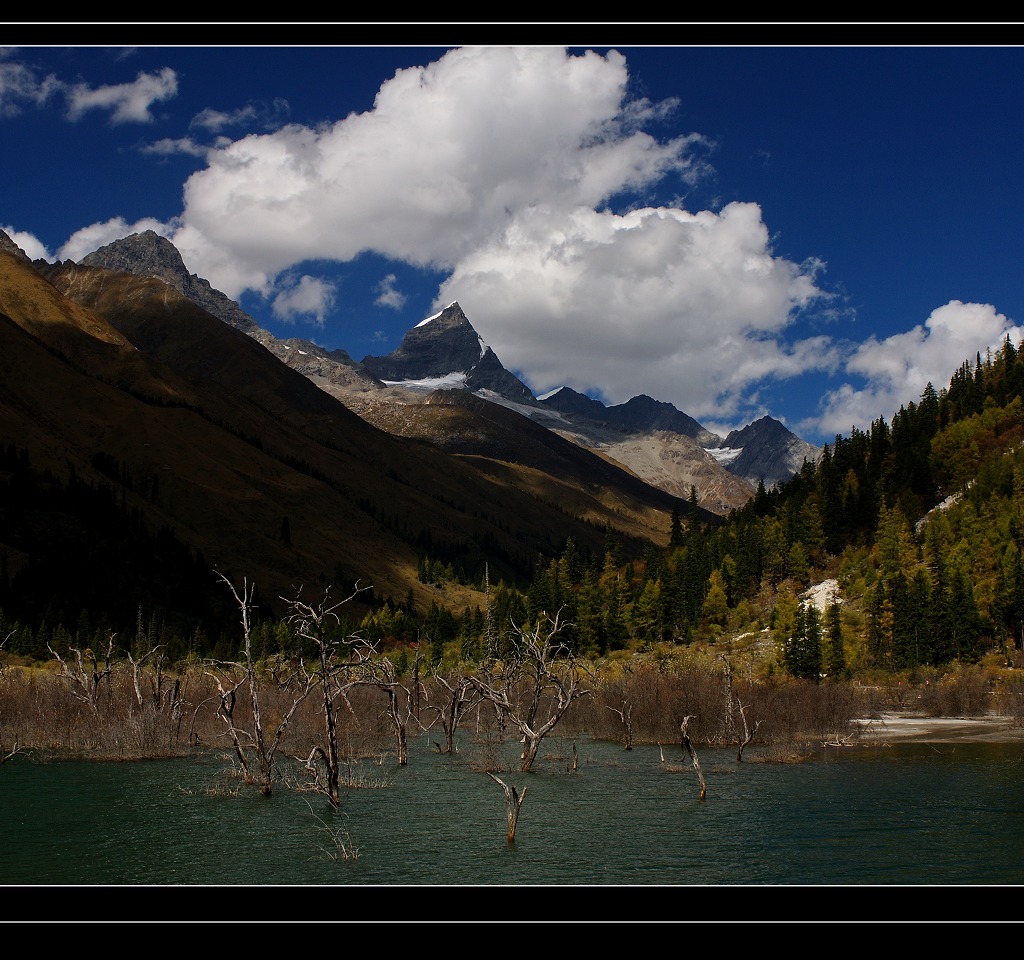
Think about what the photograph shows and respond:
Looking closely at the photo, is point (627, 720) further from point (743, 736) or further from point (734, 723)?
point (743, 736)

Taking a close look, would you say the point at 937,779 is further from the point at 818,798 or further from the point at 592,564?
the point at 592,564

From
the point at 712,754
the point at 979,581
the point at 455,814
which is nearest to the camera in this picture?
the point at 455,814

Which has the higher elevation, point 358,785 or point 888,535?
point 888,535

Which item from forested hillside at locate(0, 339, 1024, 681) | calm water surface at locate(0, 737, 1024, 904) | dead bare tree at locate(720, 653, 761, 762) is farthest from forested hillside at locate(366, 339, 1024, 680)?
calm water surface at locate(0, 737, 1024, 904)

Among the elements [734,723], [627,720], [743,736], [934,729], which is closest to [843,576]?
[934,729]

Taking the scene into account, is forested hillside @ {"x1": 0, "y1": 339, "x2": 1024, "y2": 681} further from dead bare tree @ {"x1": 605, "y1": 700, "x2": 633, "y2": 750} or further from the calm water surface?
the calm water surface

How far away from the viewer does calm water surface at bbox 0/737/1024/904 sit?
106 feet

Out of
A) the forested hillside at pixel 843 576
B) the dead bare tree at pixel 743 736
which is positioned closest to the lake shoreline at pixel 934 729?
the dead bare tree at pixel 743 736

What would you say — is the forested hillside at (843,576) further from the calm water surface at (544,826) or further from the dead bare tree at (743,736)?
the calm water surface at (544,826)

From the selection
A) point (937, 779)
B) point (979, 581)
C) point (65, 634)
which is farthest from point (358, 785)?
point (65, 634)

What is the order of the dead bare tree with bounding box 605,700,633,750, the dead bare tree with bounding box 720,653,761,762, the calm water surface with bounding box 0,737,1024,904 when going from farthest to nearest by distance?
the dead bare tree with bounding box 605,700,633,750
the dead bare tree with bounding box 720,653,761,762
the calm water surface with bounding box 0,737,1024,904

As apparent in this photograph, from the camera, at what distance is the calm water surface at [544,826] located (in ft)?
106
